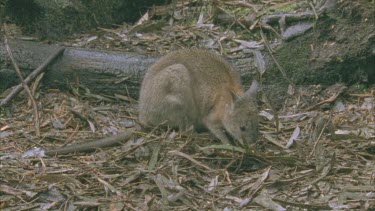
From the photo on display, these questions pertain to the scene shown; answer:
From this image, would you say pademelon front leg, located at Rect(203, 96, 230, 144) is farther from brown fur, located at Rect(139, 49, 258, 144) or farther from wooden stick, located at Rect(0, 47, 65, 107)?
wooden stick, located at Rect(0, 47, 65, 107)

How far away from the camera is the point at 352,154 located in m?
7.60

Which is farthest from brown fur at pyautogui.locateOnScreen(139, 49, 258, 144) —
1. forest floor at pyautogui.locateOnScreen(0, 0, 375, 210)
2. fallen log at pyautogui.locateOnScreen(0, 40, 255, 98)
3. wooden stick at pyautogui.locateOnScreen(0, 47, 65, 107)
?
wooden stick at pyautogui.locateOnScreen(0, 47, 65, 107)

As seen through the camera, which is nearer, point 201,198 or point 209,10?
point 201,198

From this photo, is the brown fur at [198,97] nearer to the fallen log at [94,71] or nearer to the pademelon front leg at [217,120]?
the pademelon front leg at [217,120]

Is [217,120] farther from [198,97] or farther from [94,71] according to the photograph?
[94,71]

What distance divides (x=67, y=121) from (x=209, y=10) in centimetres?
294

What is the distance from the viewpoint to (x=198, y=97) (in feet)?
27.6

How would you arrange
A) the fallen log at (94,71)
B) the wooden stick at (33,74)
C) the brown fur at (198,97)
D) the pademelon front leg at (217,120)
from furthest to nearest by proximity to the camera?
1. the fallen log at (94,71)
2. the wooden stick at (33,74)
3. the pademelon front leg at (217,120)
4. the brown fur at (198,97)

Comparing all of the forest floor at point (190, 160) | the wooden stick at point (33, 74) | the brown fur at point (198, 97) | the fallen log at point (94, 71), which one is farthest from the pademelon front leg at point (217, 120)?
the wooden stick at point (33, 74)

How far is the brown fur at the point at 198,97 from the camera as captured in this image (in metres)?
7.96

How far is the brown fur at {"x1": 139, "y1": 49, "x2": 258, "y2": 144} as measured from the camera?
7957 mm

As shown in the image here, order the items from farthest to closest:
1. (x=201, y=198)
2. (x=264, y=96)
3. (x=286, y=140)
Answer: (x=264, y=96) → (x=286, y=140) → (x=201, y=198)

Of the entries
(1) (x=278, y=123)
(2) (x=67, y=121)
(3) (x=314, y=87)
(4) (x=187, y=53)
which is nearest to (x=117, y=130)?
(2) (x=67, y=121)

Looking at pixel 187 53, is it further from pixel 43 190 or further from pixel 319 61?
pixel 43 190
